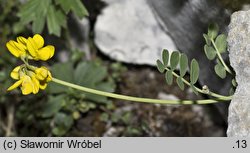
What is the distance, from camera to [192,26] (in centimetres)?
228

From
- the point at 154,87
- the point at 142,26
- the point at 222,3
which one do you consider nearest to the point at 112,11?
the point at 142,26

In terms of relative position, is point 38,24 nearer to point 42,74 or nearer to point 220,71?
point 42,74

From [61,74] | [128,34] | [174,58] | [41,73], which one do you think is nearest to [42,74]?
[41,73]

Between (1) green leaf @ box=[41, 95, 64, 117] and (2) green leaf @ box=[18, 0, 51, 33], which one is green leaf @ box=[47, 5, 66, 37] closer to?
(2) green leaf @ box=[18, 0, 51, 33]

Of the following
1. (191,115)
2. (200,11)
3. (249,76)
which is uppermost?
(200,11)

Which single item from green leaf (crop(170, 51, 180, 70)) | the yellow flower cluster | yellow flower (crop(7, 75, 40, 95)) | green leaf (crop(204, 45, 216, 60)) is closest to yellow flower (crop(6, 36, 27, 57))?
the yellow flower cluster

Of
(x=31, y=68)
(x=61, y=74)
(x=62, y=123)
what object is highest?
(x=31, y=68)

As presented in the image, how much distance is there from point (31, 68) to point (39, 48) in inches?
2.9

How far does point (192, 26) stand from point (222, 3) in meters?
0.45

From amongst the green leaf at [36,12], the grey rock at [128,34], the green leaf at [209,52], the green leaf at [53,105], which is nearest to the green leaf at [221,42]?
the green leaf at [209,52]

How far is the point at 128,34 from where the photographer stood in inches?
119

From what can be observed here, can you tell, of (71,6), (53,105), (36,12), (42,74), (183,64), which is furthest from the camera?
(53,105)

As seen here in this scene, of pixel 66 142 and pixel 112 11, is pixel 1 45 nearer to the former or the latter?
pixel 112 11

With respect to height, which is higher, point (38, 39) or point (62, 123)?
point (38, 39)
